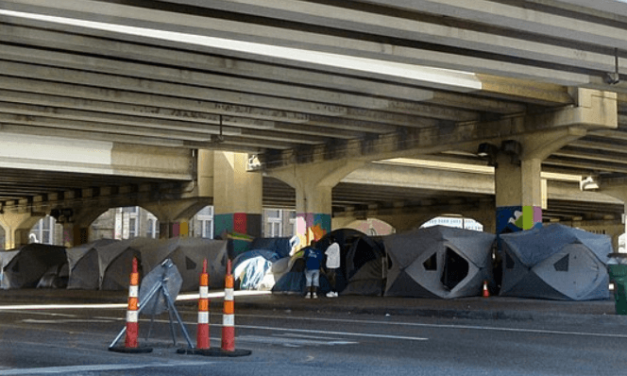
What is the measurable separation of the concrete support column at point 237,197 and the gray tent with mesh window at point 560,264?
2019 cm

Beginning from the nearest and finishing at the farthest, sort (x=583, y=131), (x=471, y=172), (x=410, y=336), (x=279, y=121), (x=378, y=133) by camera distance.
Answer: (x=410, y=336), (x=583, y=131), (x=279, y=121), (x=378, y=133), (x=471, y=172)

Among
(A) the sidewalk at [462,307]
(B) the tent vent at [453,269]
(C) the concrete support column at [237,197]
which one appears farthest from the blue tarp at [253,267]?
(B) the tent vent at [453,269]

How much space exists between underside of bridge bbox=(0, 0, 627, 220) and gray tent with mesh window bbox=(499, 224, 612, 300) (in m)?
3.85

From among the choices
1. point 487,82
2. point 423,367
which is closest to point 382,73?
point 487,82

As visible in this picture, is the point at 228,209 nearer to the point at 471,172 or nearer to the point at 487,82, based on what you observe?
the point at 471,172

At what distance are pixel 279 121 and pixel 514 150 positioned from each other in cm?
756

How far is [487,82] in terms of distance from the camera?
96.2 ft

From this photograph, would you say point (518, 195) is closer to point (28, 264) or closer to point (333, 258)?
point (333, 258)

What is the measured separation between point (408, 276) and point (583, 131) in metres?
7.78

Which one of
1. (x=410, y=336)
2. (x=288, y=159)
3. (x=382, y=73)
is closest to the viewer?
(x=410, y=336)

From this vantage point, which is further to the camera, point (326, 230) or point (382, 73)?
point (326, 230)

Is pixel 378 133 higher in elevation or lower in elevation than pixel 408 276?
higher

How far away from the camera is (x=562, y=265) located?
26.6 metres

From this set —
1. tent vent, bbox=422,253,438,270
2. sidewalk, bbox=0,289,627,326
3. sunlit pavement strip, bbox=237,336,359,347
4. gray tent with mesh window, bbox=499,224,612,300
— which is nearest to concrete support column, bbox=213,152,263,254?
sidewalk, bbox=0,289,627,326
